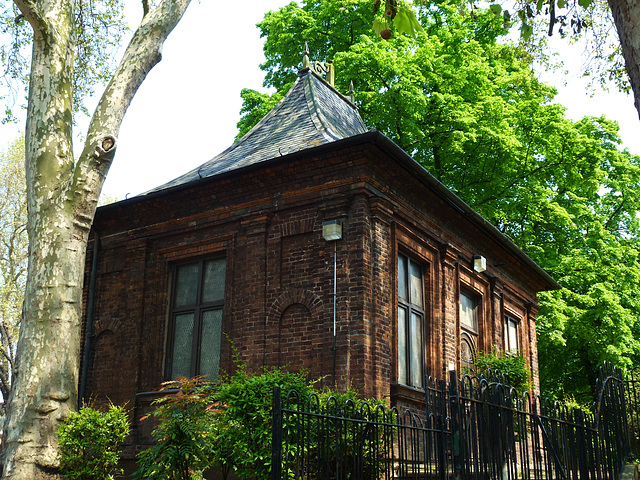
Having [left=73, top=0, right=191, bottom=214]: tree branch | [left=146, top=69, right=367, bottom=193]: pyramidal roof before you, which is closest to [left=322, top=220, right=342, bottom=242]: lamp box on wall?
[left=146, top=69, right=367, bottom=193]: pyramidal roof

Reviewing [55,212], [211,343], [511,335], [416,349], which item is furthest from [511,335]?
[55,212]

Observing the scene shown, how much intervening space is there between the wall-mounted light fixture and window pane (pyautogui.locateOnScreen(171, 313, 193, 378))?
583 centimetres

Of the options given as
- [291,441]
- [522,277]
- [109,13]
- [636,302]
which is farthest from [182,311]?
[636,302]

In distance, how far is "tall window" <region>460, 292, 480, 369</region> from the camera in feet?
46.3

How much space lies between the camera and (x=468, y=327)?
14.6m

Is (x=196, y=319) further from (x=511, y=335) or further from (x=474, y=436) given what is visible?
(x=511, y=335)

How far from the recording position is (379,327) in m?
10.5

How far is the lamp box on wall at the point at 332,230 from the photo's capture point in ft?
35.0

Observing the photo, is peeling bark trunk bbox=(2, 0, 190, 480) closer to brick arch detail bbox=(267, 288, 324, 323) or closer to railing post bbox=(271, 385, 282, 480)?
brick arch detail bbox=(267, 288, 324, 323)

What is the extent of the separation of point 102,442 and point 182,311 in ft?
11.7

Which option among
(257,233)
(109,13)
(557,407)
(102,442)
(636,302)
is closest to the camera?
(557,407)

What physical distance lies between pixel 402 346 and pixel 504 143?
360 inches

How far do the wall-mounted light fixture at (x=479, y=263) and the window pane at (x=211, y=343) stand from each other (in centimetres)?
544

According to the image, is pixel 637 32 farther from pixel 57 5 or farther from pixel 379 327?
pixel 57 5
